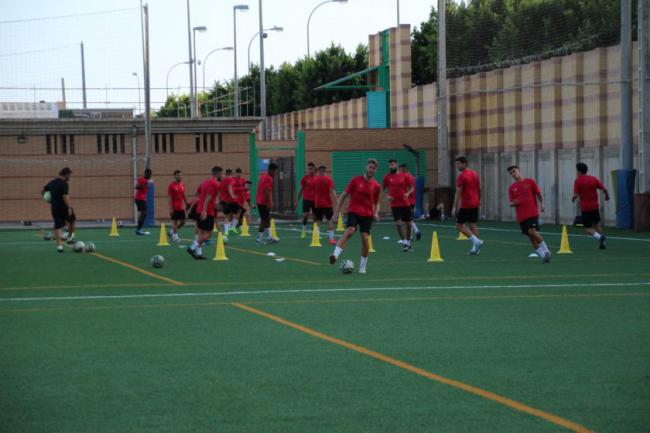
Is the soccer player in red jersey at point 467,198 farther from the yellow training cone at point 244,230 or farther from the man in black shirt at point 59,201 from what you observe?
the yellow training cone at point 244,230

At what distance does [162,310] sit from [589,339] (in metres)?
5.32

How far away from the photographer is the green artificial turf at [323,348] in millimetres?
7840

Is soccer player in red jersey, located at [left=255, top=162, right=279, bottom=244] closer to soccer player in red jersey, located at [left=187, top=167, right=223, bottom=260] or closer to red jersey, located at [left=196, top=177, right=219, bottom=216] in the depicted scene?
red jersey, located at [left=196, top=177, right=219, bottom=216]

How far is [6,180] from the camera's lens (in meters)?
45.6

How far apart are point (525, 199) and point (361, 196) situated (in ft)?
12.4

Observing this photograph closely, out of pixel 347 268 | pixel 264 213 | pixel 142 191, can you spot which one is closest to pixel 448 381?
pixel 347 268

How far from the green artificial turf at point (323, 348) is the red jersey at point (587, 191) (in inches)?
165

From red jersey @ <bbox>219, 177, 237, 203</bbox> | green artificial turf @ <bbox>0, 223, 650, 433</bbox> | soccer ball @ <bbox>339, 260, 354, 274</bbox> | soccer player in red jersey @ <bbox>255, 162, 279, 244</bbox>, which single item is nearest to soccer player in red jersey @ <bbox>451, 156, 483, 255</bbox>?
green artificial turf @ <bbox>0, 223, 650, 433</bbox>

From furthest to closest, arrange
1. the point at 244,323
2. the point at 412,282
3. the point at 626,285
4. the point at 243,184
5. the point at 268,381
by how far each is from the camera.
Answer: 1. the point at 243,184
2. the point at 412,282
3. the point at 626,285
4. the point at 244,323
5. the point at 268,381

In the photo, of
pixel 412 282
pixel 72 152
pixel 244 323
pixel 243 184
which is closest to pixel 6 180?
pixel 72 152

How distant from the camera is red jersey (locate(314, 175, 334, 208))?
1149 inches

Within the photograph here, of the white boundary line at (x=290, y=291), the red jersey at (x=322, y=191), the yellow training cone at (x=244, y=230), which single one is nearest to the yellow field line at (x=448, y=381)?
the white boundary line at (x=290, y=291)

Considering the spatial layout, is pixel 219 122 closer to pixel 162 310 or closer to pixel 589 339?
pixel 162 310

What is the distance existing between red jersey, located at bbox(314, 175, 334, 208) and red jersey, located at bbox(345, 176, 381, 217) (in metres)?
8.73
